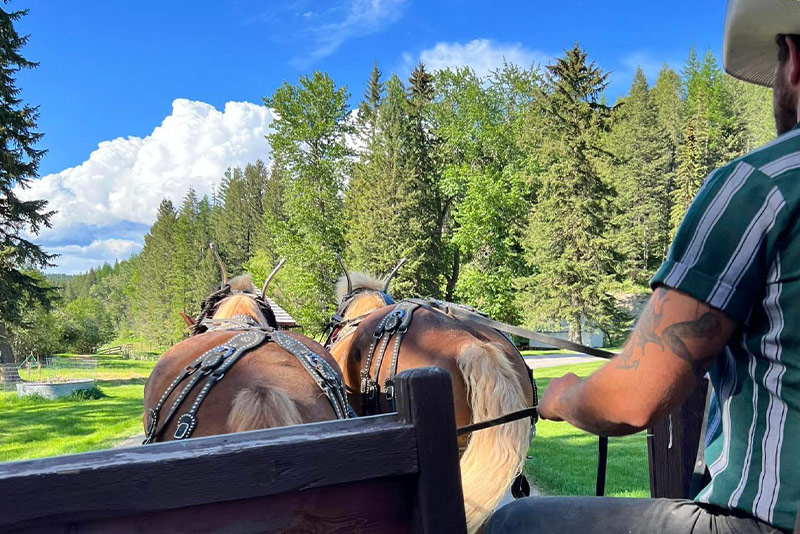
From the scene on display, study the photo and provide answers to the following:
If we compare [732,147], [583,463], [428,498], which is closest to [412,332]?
[428,498]

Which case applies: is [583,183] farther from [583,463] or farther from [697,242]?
[697,242]

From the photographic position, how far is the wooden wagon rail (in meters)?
0.86

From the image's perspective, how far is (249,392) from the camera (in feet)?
8.48

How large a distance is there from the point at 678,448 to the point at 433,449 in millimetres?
2185

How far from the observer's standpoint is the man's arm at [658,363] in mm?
1048

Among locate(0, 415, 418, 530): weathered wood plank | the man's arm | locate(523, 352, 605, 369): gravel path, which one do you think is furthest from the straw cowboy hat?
locate(523, 352, 605, 369): gravel path

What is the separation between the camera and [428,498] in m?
1.01

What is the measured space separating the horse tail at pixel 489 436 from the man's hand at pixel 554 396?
197 centimetres

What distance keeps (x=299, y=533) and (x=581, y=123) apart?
32452 millimetres

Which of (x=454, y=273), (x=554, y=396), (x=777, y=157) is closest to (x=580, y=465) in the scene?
(x=554, y=396)

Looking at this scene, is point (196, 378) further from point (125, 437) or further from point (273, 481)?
point (125, 437)

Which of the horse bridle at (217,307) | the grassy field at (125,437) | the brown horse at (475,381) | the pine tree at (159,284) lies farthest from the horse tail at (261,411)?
the pine tree at (159,284)

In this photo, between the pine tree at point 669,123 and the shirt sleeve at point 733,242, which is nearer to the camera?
the shirt sleeve at point 733,242

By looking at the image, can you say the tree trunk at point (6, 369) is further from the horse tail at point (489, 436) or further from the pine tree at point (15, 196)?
the horse tail at point (489, 436)
